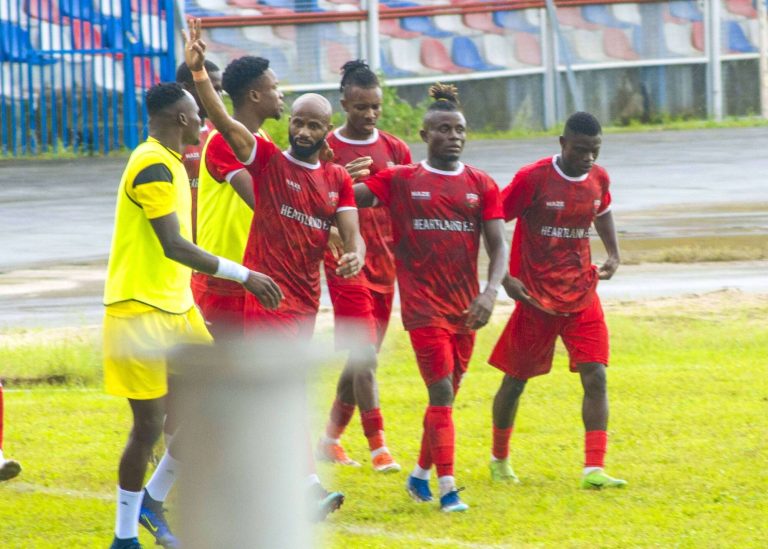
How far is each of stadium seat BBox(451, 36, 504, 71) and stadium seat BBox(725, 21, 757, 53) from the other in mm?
4989

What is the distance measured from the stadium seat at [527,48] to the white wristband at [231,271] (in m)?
23.2

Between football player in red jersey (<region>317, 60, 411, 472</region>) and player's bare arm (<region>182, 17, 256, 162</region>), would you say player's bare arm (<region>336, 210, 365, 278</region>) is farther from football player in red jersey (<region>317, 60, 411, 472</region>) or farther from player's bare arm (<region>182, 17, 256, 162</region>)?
football player in red jersey (<region>317, 60, 411, 472</region>)

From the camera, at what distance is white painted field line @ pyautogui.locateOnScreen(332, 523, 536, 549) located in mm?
6723

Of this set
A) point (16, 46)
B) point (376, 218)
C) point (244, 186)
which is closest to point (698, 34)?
point (16, 46)

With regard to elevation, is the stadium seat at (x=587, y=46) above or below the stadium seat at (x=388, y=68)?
above

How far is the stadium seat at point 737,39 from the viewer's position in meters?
30.5

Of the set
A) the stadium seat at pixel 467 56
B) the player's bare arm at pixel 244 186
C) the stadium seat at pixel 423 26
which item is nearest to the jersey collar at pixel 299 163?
the player's bare arm at pixel 244 186

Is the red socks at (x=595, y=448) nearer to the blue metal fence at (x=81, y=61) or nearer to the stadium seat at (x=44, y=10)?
the blue metal fence at (x=81, y=61)

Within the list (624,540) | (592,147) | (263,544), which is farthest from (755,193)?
(263,544)

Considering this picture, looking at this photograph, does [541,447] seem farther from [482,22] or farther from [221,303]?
[482,22]

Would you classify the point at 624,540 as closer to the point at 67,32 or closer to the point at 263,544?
the point at 263,544

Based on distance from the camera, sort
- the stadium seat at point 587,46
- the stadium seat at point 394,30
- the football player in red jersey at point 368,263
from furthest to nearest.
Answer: the stadium seat at point 587,46 → the stadium seat at point 394,30 → the football player in red jersey at point 368,263

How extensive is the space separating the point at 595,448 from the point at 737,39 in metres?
24.2

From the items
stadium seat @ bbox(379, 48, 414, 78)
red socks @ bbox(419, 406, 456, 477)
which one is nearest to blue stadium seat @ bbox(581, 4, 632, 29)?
stadium seat @ bbox(379, 48, 414, 78)
